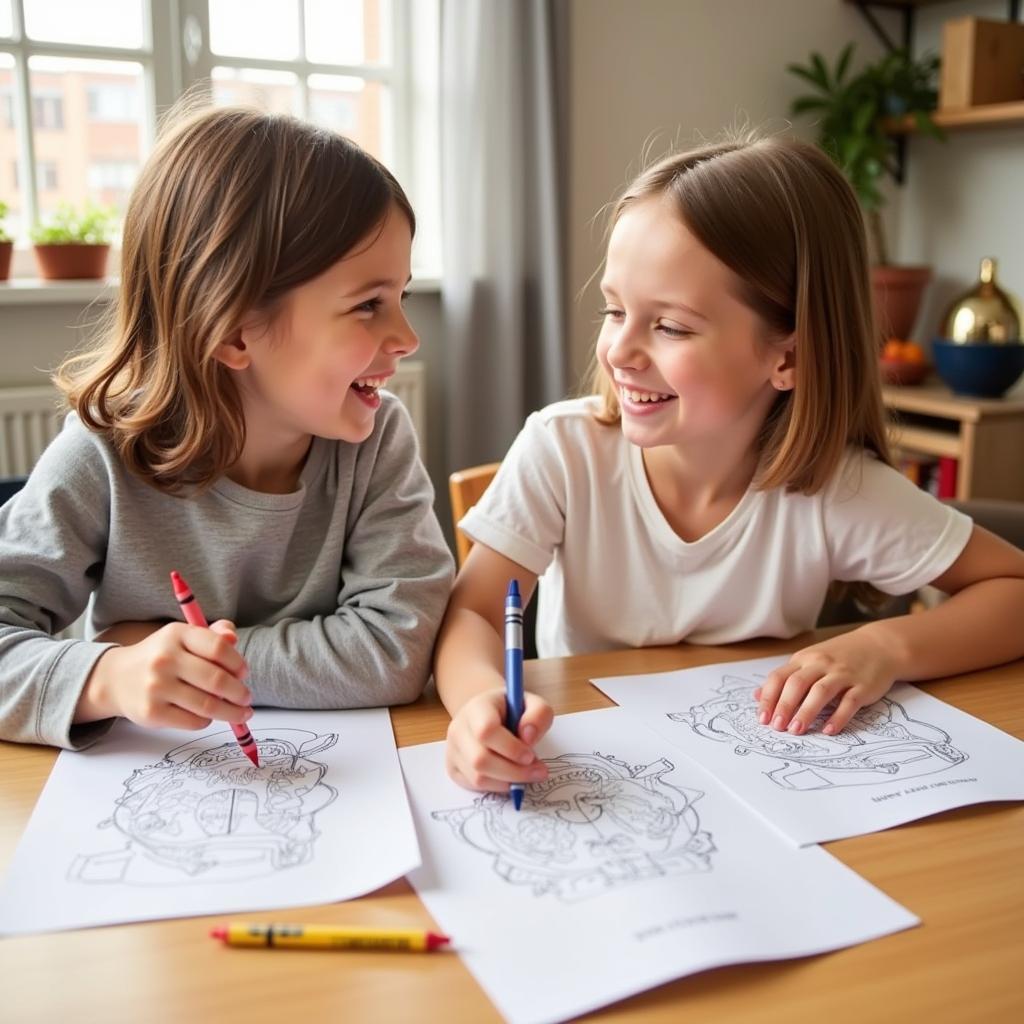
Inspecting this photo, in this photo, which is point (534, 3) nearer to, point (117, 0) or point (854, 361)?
point (117, 0)

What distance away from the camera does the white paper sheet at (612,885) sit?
0.60m

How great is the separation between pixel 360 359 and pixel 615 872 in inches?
21.2

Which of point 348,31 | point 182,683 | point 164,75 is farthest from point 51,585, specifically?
point 348,31

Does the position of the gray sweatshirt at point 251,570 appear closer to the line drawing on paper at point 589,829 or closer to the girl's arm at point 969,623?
the line drawing on paper at point 589,829

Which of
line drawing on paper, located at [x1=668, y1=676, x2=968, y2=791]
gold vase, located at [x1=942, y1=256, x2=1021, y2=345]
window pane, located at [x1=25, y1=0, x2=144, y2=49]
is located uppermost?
window pane, located at [x1=25, y1=0, x2=144, y2=49]

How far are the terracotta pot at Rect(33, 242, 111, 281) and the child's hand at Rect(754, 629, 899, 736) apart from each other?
2.04 meters

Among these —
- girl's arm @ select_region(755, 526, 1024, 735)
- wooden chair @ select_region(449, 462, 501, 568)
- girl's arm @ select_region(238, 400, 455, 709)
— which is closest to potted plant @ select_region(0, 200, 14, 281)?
wooden chair @ select_region(449, 462, 501, 568)

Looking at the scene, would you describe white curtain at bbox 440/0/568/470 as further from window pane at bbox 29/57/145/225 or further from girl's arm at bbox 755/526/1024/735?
girl's arm at bbox 755/526/1024/735

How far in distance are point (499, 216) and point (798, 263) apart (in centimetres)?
170

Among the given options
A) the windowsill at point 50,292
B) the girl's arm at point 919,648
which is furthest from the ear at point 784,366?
the windowsill at point 50,292

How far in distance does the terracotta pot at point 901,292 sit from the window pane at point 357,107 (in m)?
1.38

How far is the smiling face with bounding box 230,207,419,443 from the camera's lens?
100cm

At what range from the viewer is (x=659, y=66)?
116 inches

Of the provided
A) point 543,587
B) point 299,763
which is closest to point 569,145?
point 543,587
